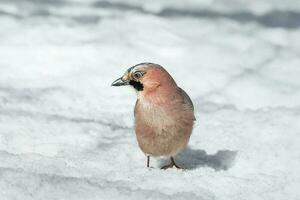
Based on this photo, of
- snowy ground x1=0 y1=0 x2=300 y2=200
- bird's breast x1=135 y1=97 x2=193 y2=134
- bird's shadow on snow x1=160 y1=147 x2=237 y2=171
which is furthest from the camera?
bird's shadow on snow x1=160 y1=147 x2=237 y2=171

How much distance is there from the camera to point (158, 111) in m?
5.09

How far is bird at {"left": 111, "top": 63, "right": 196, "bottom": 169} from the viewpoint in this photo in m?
5.09

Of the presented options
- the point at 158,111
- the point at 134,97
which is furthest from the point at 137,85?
the point at 134,97

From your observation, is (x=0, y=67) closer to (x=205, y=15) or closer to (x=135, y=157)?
(x=135, y=157)

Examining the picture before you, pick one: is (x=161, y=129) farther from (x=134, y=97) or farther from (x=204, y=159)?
(x=134, y=97)

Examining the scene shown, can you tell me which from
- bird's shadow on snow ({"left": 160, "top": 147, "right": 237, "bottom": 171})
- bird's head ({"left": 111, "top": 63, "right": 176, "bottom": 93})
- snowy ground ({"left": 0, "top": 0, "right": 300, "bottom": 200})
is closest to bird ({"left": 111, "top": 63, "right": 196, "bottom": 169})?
bird's head ({"left": 111, "top": 63, "right": 176, "bottom": 93})

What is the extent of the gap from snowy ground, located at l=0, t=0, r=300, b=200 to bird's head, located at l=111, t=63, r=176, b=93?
21.6 inches

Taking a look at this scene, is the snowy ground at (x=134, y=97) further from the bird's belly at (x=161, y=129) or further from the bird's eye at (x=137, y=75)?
the bird's eye at (x=137, y=75)

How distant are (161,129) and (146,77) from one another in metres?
0.36

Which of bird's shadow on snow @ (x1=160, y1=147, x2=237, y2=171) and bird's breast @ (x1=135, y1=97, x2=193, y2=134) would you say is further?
bird's shadow on snow @ (x1=160, y1=147, x2=237, y2=171)

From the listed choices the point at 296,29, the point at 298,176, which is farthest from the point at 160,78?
the point at 296,29

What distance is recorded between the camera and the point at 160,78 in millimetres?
5137

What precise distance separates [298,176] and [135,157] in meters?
1.16

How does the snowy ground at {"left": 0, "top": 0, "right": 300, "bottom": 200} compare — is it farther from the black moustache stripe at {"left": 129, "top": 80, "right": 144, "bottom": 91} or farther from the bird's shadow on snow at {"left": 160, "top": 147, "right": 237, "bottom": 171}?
the black moustache stripe at {"left": 129, "top": 80, "right": 144, "bottom": 91}
